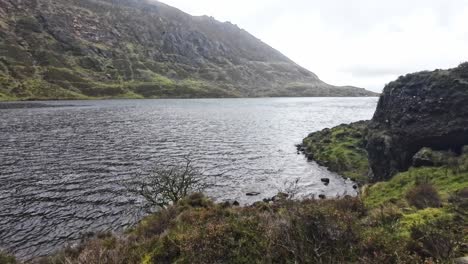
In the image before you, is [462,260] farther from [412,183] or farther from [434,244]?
[412,183]

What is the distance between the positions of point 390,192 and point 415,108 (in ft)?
40.7

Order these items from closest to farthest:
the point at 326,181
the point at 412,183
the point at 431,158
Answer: the point at 412,183
the point at 431,158
the point at 326,181

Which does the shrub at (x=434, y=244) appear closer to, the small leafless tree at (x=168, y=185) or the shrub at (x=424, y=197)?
the shrub at (x=424, y=197)

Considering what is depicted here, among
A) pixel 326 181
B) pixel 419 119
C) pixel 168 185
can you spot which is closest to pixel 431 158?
pixel 419 119

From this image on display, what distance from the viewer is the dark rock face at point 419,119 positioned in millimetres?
29516

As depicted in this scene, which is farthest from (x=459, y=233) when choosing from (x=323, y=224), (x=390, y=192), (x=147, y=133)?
(x=147, y=133)

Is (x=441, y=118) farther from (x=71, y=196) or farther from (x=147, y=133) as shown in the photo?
(x=147, y=133)

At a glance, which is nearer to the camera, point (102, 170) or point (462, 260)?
point (462, 260)

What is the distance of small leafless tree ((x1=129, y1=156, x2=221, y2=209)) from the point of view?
3036cm

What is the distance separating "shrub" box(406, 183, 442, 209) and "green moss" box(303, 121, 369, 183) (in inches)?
892

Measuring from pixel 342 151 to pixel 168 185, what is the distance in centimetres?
3300

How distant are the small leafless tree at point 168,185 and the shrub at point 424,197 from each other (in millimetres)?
17901

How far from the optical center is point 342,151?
5566cm

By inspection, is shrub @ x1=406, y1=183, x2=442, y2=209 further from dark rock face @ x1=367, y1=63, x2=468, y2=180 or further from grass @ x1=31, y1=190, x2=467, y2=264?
dark rock face @ x1=367, y1=63, x2=468, y2=180
